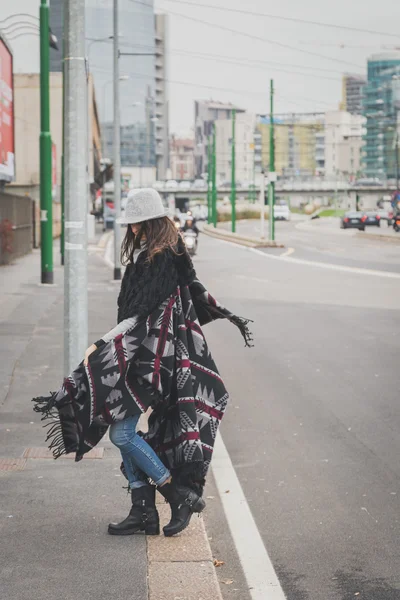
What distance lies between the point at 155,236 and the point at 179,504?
130 cm

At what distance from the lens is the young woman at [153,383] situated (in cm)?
516

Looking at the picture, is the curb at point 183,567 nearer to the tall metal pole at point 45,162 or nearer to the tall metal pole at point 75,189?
the tall metal pole at point 75,189

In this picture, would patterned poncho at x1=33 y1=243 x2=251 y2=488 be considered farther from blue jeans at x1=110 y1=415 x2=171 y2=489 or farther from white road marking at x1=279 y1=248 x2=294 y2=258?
white road marking at x1=279 y1=248 x2=294 y2=258

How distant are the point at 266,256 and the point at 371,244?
39.6 ft

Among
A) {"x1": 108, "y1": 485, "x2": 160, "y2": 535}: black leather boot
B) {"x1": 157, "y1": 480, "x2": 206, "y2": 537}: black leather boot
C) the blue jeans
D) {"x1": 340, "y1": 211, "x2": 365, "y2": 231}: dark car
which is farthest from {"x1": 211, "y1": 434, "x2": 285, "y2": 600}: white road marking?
{"x1": 340, "y1": 211, "x2": 365, "y2": 231}: dark car

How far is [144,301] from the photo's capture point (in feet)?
16.9

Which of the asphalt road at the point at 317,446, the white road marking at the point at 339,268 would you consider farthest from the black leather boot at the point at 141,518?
the white road marking at the point at 339,268

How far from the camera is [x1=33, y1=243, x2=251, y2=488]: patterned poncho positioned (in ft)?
16.9

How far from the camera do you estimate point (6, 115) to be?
34.2 metres

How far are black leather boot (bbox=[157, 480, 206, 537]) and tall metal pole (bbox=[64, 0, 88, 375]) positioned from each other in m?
2.55

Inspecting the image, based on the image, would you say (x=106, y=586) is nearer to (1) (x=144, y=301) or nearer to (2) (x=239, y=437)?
(1) (x=144, y=301)

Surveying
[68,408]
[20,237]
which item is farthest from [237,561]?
[20,237]

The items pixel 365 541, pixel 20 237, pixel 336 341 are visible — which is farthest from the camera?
pixel 20 237

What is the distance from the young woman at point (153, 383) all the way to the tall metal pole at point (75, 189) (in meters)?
2.31
